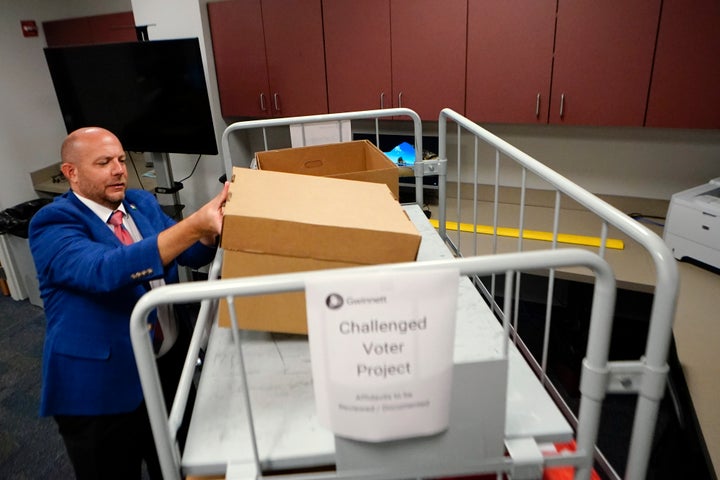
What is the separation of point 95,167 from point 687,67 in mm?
2154

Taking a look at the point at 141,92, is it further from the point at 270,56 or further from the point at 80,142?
the point at 80,142

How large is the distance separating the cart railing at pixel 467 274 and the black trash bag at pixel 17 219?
3.06m

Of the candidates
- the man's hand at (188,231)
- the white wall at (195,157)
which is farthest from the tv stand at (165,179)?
the man's hand at (188,231)

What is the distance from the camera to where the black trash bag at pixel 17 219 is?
3.15 meters

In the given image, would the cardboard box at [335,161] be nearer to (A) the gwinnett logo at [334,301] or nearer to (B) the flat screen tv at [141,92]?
(A) the gwinnett logo at [334,301]

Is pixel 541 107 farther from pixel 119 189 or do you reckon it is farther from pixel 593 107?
pixel 119 189

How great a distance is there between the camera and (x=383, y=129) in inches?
118

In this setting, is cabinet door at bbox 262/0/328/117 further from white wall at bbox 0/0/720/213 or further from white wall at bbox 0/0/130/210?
white wall at bbox 0/0/130/210

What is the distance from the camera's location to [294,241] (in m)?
0.98

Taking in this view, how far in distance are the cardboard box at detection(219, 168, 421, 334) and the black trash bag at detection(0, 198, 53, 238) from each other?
9.18ft

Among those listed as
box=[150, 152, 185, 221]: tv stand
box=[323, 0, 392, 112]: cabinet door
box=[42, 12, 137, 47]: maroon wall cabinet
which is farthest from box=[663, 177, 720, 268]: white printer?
box=[42, 12, 137, 47]: maroon wall cabinet

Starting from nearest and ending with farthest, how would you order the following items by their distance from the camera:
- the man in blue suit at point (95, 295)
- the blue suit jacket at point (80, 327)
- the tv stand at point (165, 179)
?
the man in blue suit at point (95, 295) → the blue suit jacket at point (80, 327) → the tv stand at point (165, 179)

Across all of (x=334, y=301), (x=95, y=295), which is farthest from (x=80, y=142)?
(x=334, y=301)

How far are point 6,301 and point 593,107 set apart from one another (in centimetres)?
386
